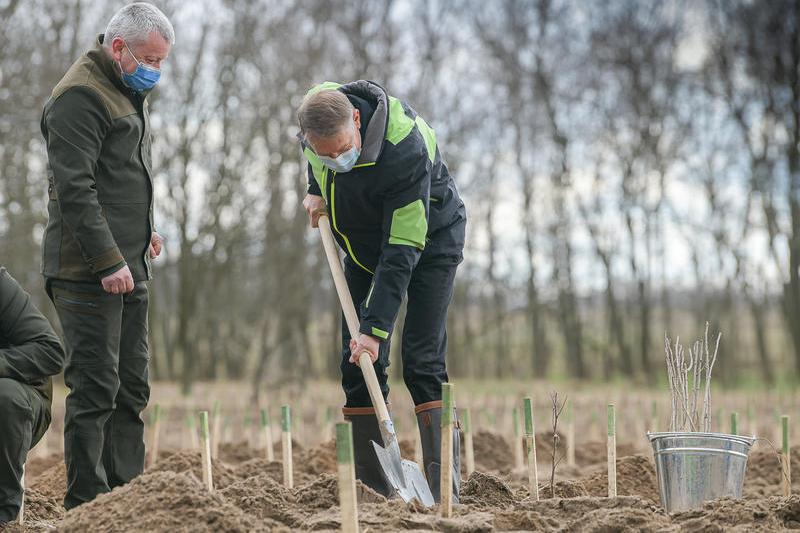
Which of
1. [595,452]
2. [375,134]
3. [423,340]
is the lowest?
[595,452]

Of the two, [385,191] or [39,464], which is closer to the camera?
[385,191]

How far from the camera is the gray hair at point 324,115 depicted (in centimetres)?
361

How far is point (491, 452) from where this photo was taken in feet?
22.6

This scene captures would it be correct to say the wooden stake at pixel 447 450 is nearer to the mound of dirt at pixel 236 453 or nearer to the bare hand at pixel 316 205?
the bare hand at pixel 316 205

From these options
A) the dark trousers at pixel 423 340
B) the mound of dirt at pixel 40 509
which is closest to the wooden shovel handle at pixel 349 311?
the dark trousers at pixel 423 340

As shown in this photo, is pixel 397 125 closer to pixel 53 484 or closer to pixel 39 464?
pixel 53 484

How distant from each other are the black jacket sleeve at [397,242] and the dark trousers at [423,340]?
304 mm

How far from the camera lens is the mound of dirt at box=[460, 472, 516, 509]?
4.04 metres

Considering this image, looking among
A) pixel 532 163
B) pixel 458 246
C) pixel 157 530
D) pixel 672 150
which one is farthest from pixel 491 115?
pixel 157 530

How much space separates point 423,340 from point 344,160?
0.88 metres

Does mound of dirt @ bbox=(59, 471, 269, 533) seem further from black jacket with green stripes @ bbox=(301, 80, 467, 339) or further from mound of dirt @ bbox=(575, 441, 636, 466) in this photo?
mound of dirt @ bbox=(575, 441, 636, 466)

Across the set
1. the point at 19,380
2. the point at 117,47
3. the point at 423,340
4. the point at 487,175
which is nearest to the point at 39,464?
the point at 19,380

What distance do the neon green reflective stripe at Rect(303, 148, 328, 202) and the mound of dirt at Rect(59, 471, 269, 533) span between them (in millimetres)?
1395

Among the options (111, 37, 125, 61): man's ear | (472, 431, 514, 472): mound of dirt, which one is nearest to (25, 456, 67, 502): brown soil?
(111, 37, 125, 61): man's ear
